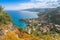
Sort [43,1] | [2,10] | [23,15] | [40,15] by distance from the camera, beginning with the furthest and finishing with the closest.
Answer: [43,1] < [40,15] < [23,15] < [2,10]

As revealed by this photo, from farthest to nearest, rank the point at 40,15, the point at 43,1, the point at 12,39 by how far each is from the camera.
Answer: the point at 43,1 < the point at 40,15 < the point at 12,39

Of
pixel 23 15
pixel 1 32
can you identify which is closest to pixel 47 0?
pixel 23 15

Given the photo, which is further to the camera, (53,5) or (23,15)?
(53,5)

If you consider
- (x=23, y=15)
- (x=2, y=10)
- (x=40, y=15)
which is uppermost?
(x=2, y=10)

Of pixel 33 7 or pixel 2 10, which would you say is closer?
pixel 2 10


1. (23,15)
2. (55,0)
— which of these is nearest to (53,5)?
(55,0)

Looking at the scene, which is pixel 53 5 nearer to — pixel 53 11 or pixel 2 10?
pixel 53 11

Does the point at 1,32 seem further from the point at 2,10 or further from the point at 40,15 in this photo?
the point at 40,15

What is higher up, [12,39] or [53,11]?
[12,39]

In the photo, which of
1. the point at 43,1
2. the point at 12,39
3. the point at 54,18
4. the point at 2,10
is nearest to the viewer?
the point at 12,39
